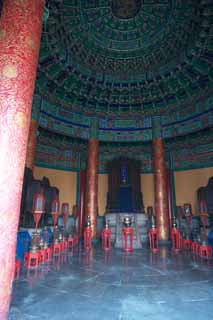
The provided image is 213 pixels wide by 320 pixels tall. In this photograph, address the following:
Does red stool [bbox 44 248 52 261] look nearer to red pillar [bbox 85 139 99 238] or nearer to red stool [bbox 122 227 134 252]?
red stool [bbox 122 227 134 252]

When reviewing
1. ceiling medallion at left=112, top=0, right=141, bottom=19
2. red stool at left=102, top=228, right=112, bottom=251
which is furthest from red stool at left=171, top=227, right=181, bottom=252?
ceiling medallion at left=112, top=0, right=141, bottom=19

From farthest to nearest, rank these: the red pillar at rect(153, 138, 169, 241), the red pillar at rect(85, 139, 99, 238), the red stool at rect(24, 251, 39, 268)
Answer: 1. the red pillar at rect(85, 139, 99, 238)
2. the red pillar at rect(153, 138, 169, 241)
3. the red stool at rect(24, 251, 39, 268)

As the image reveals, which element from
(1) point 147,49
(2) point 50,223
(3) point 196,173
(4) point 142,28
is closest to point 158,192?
(3) point 196,173

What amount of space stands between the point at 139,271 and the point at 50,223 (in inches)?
246

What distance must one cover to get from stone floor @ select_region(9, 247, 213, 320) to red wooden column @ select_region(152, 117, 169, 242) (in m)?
4.84

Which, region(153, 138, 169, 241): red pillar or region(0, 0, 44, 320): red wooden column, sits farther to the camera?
region(153, 138, 169, 241): red pillar

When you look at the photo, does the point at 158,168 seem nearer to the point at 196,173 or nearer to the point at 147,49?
the point at 196,173

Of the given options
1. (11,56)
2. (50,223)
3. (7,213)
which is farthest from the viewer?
(50,223)

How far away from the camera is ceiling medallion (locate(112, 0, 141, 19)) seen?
30.6 feet

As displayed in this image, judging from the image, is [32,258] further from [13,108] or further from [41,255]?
[13,108]

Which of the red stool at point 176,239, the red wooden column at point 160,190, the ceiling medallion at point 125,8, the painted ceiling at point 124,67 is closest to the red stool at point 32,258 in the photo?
the red stool at point 176,239

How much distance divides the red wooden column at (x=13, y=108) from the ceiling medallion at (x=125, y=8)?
7.77 metres

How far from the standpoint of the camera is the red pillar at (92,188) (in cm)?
1035

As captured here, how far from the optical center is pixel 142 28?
1016 centimetres
